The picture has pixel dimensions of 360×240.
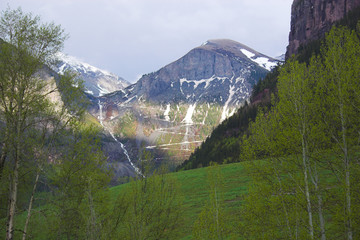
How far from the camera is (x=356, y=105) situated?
567 inches

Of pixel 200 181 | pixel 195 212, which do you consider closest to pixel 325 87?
pixel 195 212

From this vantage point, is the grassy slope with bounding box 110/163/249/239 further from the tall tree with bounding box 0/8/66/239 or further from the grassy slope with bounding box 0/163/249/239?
the tall tree with bounding box 0/8/66/239

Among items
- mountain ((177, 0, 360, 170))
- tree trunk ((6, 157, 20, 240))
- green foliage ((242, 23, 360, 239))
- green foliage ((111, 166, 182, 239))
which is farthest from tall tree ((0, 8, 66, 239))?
mountain ((177, 0, 360, 170))

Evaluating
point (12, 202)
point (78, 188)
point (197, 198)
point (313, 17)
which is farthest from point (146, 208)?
point (313, 17)

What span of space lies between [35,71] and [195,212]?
1058 inches

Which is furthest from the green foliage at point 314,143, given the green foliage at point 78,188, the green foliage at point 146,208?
the green foliage at point 78,188

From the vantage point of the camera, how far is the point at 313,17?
17450 cm

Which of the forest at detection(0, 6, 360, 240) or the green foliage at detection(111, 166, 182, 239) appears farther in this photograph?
the green foliage at detection(111, 166, 182, 239)

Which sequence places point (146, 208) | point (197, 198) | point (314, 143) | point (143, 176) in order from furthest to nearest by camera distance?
point (197, 198), point (143, 176), point (146, 208), point (314, 143)

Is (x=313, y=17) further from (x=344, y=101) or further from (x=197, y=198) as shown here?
(x=344, y=101)

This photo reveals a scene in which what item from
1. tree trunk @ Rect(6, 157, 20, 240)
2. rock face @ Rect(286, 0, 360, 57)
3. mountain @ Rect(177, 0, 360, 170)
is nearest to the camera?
tree trunk @ Rect(6, 157, 20, 240)

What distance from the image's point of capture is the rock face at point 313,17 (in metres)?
156

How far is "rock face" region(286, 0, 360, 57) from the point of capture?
156 meters

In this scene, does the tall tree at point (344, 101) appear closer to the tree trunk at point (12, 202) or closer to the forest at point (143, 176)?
the forest at point (143, 176)
